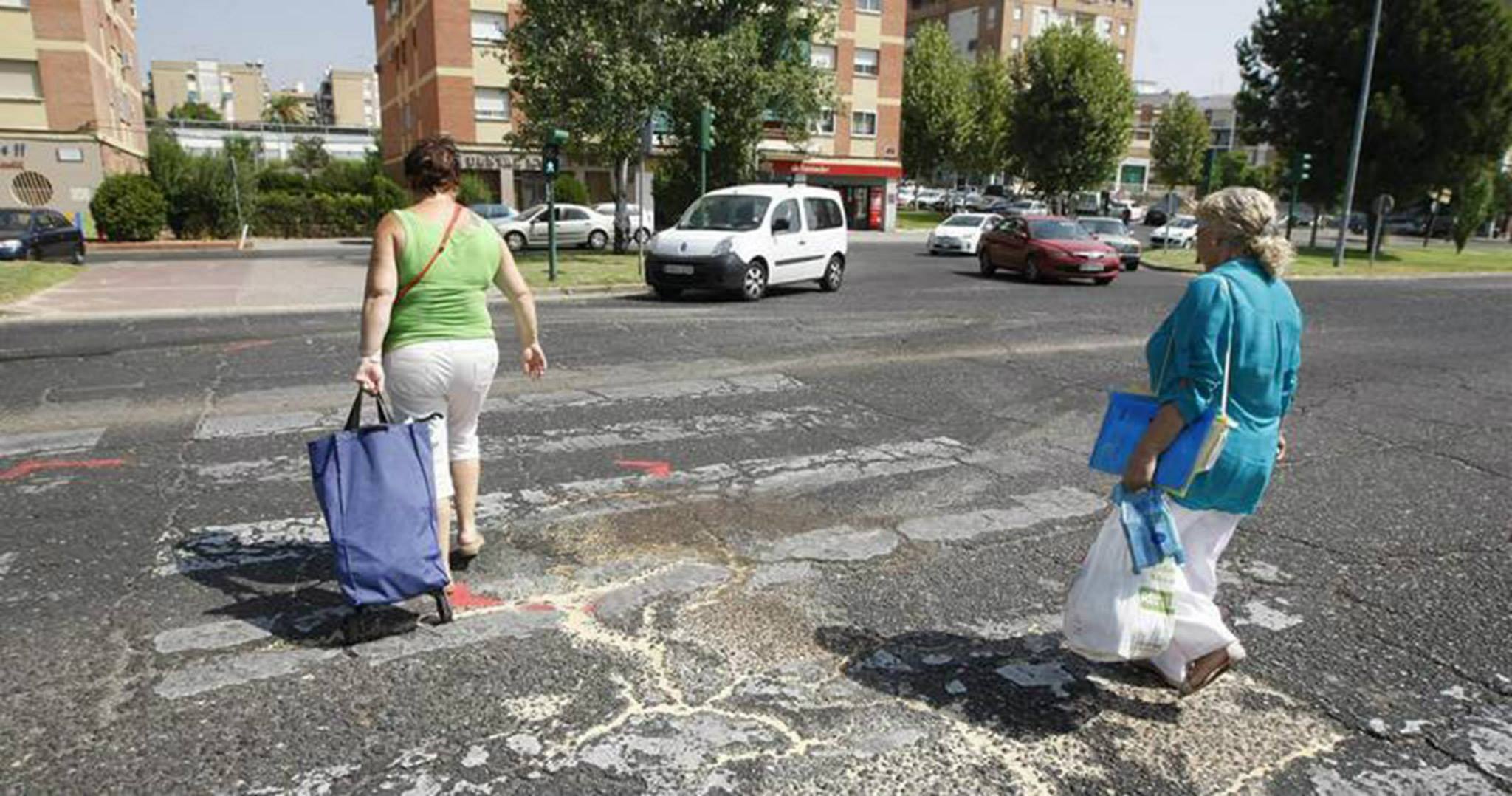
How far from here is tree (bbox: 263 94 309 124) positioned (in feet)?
396

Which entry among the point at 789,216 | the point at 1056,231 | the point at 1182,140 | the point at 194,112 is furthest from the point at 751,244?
the point at 194,112

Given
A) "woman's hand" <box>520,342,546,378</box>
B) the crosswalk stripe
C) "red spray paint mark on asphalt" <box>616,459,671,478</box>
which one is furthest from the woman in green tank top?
"red spray paint mark on asphalt" <box>616,459,671,478</box>

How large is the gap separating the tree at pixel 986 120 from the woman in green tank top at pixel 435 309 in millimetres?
57952

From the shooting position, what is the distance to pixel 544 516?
4.85 m

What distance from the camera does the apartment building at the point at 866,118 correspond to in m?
49.2

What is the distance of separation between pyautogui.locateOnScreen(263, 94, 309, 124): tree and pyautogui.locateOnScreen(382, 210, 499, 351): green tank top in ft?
420

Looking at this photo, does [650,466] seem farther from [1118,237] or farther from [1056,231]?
[1118,237]

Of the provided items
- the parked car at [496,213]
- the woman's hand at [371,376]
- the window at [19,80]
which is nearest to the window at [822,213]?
the woman's hand at [371,376]

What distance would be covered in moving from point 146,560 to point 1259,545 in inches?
199

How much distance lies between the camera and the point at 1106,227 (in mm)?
26516

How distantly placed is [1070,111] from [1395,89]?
594 inches

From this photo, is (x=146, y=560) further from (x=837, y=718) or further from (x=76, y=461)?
(x=837, y=718)

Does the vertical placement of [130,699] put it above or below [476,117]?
below

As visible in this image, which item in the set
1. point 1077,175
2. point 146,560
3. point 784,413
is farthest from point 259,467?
point 1077,175
